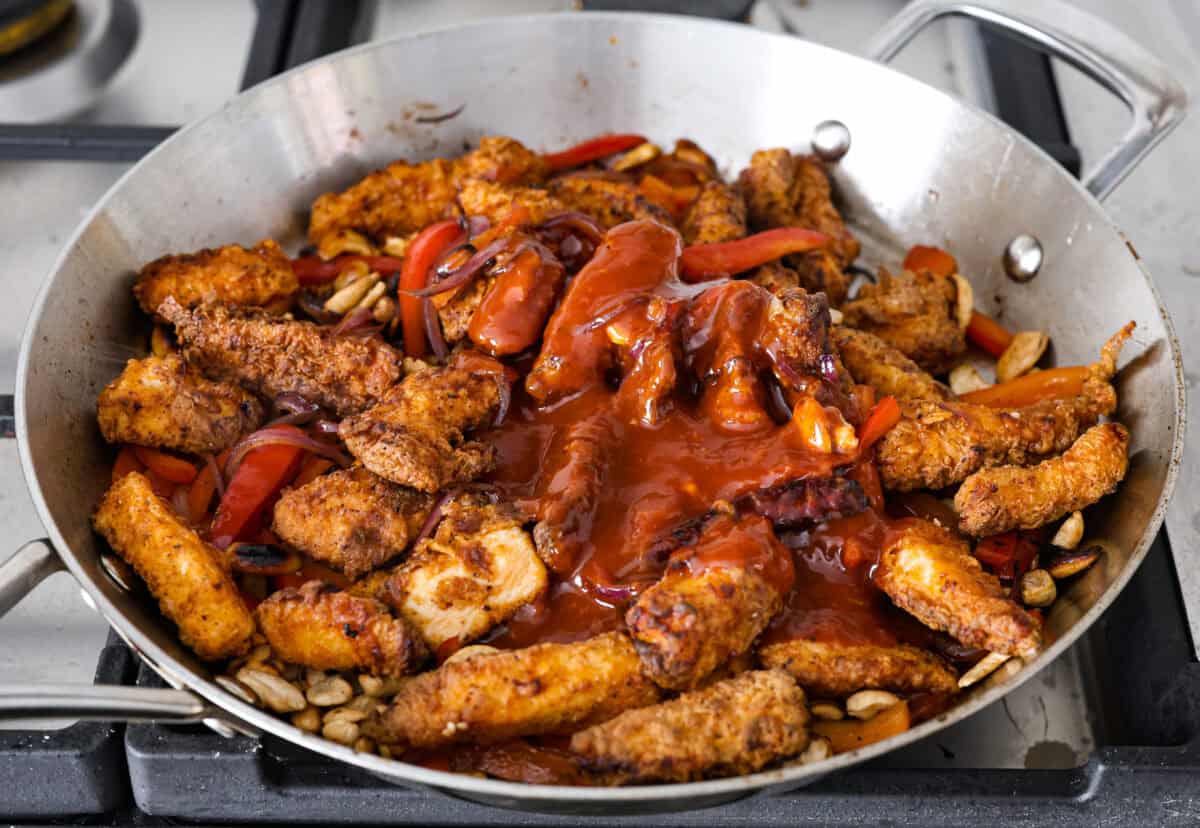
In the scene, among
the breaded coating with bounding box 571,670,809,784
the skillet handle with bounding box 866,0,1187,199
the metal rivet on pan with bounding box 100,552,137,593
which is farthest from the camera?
the skillet handle with bounding box 866,0,1187,199

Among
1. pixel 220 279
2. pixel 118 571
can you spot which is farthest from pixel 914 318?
pixel 118 571

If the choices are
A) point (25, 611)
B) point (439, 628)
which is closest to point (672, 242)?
point (439, 628)

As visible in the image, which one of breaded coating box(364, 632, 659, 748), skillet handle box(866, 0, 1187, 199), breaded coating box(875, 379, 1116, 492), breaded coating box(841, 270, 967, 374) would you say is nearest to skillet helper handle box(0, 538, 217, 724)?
breaded coating box(364, 632, 659, 748)

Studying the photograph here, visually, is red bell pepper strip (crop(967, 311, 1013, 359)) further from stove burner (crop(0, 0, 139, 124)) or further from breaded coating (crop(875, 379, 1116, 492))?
stove burner (crop(0, 0, 139, 124))

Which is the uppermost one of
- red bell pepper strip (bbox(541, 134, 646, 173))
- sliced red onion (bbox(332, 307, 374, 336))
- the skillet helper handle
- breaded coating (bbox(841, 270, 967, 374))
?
red bell pepper strip (bbox(541, 134, 646, 173))

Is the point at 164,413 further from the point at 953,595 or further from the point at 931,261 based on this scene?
the point at 931,261

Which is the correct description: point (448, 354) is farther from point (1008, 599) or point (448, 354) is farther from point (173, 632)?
point (1008, 599)
